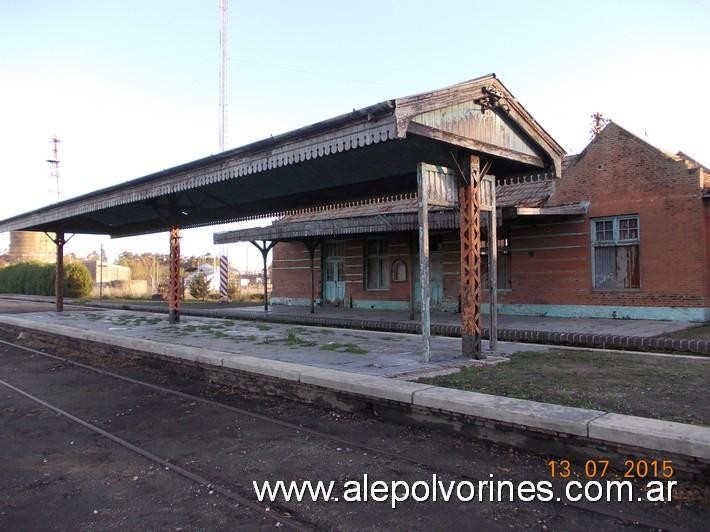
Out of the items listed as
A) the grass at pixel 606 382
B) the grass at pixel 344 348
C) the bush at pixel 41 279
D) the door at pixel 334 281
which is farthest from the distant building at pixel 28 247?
the grass at pixel 606 382

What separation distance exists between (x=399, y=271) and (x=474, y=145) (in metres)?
14.8

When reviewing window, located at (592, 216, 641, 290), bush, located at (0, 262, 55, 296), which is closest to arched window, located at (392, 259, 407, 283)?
window, located at (592, 216, 641, 290)

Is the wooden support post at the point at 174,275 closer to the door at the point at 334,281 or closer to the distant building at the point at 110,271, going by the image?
the door at the point at 334,281

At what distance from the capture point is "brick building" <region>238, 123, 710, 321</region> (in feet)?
50.4

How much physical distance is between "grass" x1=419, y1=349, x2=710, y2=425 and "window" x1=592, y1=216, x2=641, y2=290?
27.4 ft

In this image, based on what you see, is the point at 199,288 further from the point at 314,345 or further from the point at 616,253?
the point at 314,345

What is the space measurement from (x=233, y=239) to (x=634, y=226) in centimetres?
1530

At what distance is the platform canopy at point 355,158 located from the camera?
768cm

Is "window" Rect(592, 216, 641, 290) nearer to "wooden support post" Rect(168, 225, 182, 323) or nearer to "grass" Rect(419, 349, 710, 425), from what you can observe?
"grass" Rect(419, 349, 710, 425)

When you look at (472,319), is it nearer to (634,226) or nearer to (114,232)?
(634,226)

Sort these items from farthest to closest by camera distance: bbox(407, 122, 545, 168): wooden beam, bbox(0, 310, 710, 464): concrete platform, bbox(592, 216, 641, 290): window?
1. bbox(592, 216, 641, 290): window
2. bbox(407, 122, 545, 168): wooden beam
3. bbox(0, 310, 710, 464): concrete platform

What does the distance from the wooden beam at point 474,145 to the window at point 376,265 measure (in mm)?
13827

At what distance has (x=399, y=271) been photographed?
2309 centimetres

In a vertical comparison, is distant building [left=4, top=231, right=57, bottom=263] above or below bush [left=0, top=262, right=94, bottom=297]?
above
